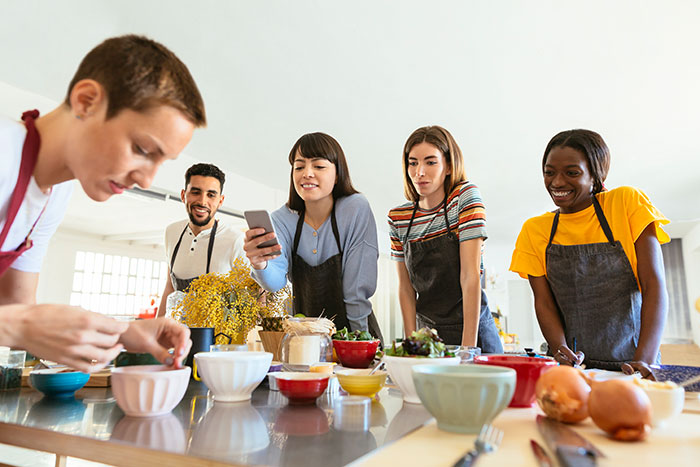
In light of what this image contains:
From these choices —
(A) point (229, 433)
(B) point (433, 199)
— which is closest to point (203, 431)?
(A) point (229, 433)

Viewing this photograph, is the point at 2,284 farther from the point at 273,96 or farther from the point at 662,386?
the point at 273,96

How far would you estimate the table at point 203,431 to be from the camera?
57 centimetres

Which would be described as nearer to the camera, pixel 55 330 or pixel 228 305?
pixel 55 330

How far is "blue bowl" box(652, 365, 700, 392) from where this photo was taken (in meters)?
0.96

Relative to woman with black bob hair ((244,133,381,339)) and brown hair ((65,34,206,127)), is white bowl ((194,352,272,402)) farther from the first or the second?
woman with black bob hair ((244,133,381,339))

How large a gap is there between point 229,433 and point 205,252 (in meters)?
2.15

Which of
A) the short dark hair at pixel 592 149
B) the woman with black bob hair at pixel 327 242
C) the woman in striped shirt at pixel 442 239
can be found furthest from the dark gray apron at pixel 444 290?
Result: the short dark hair at pixel 592 149

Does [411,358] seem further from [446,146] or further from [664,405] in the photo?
[446,146]

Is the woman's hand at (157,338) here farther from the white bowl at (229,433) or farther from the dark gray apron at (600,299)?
the dark gray apron at (600,299)

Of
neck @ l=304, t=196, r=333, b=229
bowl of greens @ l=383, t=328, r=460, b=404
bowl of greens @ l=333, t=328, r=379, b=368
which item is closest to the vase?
bowl of greens @ l=333, t=328, r=379, b=368

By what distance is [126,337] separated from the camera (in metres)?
0.84

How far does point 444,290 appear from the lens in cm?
188

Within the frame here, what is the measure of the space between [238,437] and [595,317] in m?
1.35

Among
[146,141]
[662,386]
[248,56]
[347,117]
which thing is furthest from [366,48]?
[662,386]
